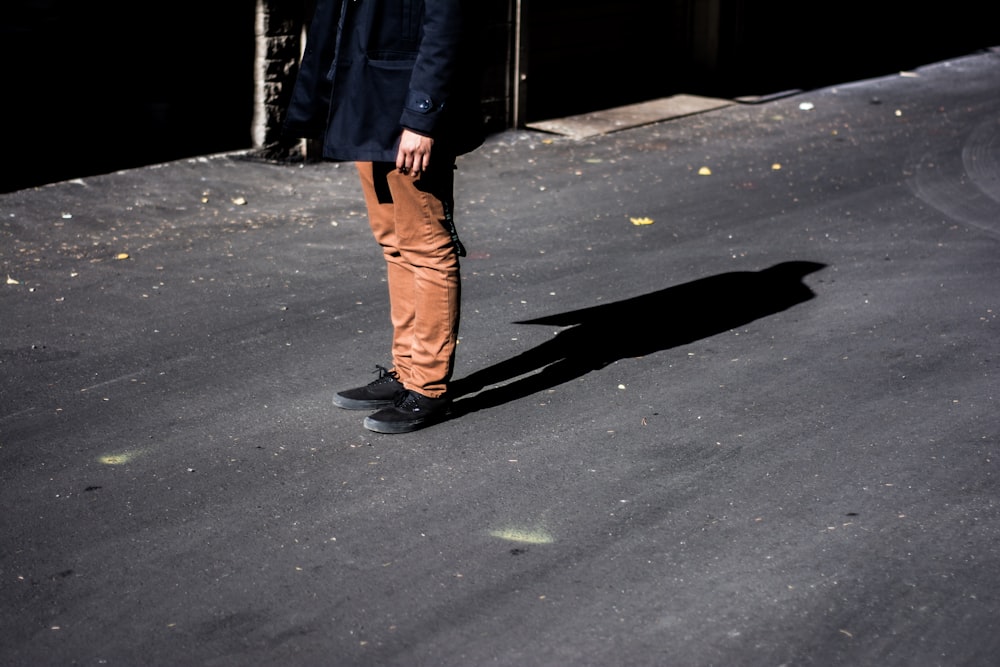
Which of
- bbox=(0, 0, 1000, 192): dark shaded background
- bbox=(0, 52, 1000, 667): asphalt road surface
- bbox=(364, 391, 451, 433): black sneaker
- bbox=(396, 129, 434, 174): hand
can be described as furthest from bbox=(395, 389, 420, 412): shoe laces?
bbox=(0, 0, 1000, 192): dark shaded background

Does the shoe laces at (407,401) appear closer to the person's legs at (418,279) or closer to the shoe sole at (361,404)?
the person's legs at (418,279)

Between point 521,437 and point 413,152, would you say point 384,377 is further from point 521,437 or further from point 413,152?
point 413,152

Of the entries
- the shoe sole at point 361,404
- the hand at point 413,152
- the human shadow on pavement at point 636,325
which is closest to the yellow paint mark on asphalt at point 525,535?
the human shadow on pavement at point 636,325

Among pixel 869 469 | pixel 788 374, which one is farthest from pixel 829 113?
pixel 869 469

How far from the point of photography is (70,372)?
5.48 meters

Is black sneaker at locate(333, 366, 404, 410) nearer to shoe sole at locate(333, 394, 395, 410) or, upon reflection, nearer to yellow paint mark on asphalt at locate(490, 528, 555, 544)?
shoe sole at locate(333, 394, 395, 410)

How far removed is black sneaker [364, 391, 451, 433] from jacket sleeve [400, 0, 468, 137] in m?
1.04

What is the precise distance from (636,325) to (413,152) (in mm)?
2020

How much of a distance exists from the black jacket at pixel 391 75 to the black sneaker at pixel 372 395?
38.9 inches

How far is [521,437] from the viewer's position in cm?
483

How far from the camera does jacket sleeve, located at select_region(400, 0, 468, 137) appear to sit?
4.33 meters

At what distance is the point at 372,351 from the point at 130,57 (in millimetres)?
5897

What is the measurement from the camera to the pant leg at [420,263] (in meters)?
4.62

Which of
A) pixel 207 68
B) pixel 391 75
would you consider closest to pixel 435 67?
pixel 391 75
